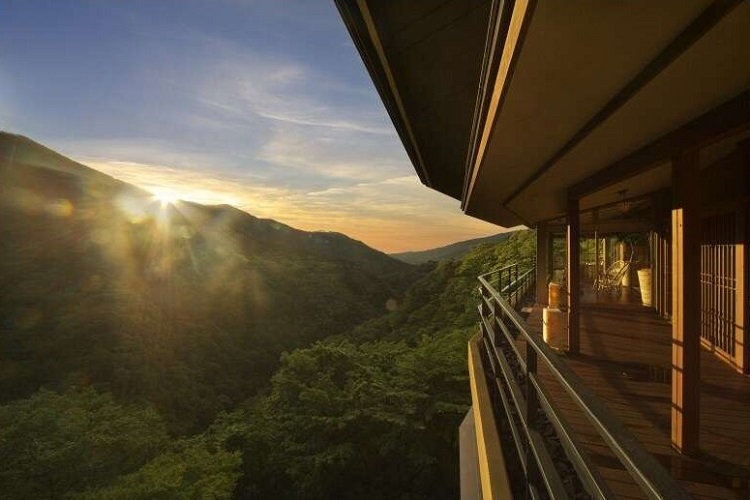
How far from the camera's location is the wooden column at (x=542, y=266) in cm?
1270

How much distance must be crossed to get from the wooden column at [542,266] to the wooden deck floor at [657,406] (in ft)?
17.0

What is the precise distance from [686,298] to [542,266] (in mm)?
10401

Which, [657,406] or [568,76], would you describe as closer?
[568,76]

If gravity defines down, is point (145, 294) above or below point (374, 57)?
below

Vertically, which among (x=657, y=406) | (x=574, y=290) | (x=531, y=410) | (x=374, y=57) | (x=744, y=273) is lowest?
(x=657, y=406)

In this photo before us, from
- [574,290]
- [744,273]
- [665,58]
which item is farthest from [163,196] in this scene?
[665,58]

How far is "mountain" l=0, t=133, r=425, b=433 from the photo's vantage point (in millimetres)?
47250

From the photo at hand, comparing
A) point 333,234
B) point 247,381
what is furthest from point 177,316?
point 333,234

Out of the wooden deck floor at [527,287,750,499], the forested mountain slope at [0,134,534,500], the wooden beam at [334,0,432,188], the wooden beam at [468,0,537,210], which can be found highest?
the wooden beam at [334,0,432,188]

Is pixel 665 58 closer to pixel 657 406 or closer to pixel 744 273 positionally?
pixel 657 406

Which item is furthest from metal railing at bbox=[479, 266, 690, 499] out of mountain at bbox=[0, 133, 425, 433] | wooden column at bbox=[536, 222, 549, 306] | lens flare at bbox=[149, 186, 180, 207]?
lens flare at bbox=[149, 186, 180, 207]

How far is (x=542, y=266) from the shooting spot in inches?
515

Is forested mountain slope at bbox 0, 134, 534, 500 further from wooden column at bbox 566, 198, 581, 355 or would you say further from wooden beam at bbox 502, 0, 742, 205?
wooden beam at bbox 502, 0, 742, 205

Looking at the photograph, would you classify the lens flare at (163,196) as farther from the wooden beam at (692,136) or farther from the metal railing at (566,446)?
the metal railing at (566,446)
